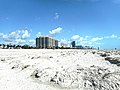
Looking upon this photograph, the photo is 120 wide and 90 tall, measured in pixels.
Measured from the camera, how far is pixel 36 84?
37.6 ft

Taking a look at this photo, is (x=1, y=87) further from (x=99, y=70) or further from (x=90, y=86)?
(x=99, y=70)

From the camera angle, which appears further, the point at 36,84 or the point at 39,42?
the point at 39,42

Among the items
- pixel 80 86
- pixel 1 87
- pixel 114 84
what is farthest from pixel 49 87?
pixel 114 84

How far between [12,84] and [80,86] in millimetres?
4049

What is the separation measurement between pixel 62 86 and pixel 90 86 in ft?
5.31

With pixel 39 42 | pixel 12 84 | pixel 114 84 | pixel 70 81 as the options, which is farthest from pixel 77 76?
pixel 39 42

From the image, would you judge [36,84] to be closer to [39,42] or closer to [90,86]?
[90,86]

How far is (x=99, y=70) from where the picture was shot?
12.9m

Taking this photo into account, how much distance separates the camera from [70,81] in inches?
456

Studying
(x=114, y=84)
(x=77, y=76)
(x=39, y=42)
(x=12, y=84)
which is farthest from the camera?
(x=39, y=42)

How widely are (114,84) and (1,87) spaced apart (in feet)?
20.7

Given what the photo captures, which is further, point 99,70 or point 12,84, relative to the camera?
point 99,70

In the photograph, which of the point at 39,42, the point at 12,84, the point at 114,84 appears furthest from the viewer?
the point at 39,42

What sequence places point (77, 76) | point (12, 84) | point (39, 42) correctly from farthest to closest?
point (39, 42) < point (77, 76) < point (12, 84)
